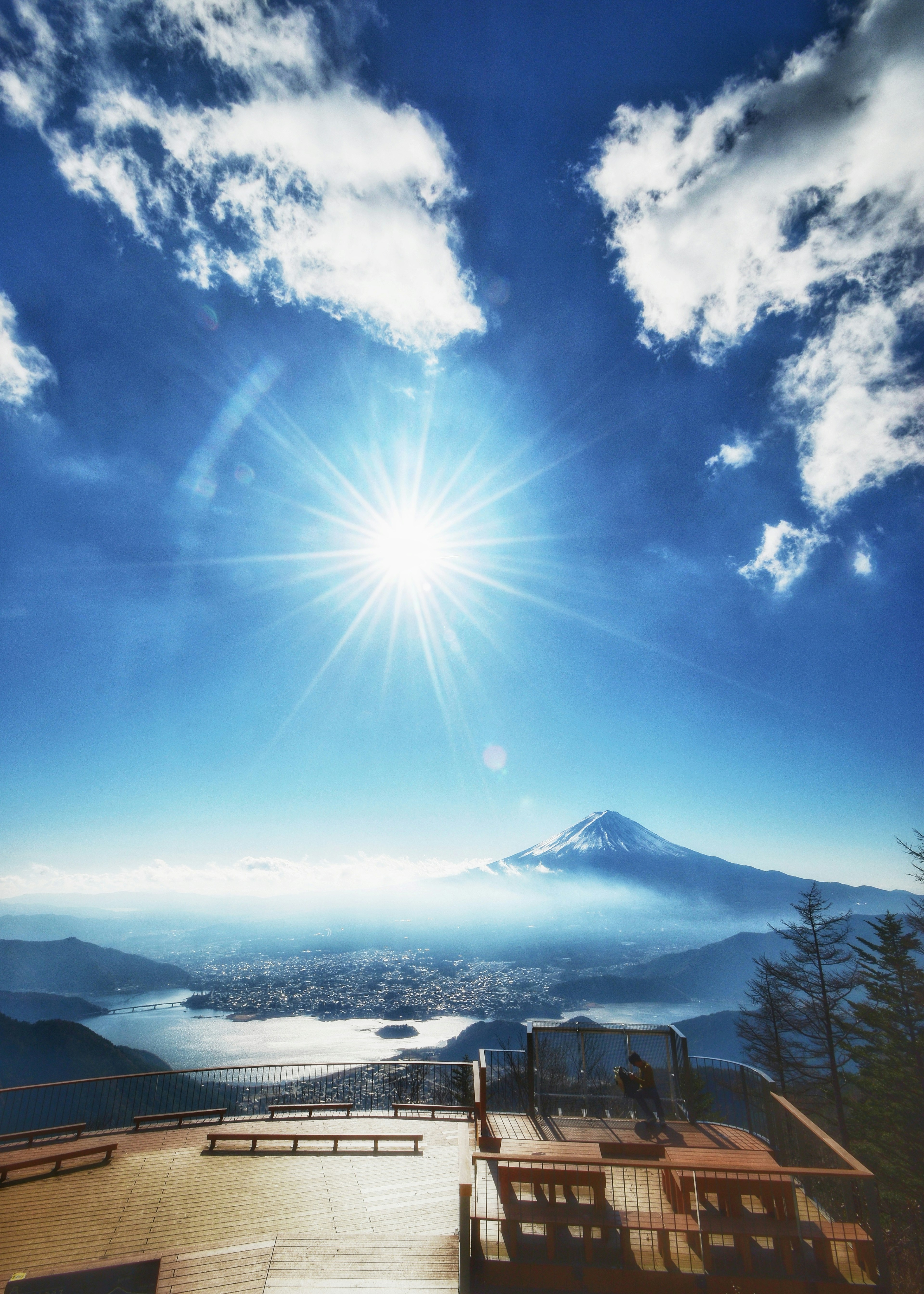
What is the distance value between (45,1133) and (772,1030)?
99.8 ft

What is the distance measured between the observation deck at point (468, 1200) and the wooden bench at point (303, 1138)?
0.28ft

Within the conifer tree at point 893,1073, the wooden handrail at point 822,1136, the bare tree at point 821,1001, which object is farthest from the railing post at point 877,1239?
the conifer tree at point 893,1073

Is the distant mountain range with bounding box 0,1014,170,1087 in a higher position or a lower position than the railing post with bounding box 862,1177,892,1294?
lower

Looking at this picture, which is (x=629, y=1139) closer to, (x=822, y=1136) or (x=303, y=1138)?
(x=822, y=1136)

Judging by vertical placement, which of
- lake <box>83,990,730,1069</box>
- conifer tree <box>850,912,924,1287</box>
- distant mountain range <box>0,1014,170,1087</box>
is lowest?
lake <box>83,990,730,1069</box>

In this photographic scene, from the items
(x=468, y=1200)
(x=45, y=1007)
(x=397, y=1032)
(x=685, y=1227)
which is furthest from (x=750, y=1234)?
(x=45, y=1007)

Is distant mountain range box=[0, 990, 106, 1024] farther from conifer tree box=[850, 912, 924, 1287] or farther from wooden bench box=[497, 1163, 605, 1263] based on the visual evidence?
wooden bench box=[497, 1163, 605, 1263]

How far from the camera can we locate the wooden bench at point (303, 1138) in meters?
10.7

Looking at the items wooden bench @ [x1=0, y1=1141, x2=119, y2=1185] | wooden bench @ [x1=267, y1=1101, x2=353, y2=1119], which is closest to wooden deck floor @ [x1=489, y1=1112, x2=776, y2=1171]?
wooden bench @ [x1=267, y1=1101, x2=353, y2=1119]

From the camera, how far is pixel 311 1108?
12281 millimetres

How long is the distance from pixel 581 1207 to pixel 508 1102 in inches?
294

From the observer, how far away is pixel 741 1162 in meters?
8.60

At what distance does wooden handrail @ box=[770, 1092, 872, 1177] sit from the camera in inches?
269

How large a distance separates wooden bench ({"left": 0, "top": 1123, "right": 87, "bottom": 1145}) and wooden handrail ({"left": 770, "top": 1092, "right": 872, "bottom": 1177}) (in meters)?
12.7
